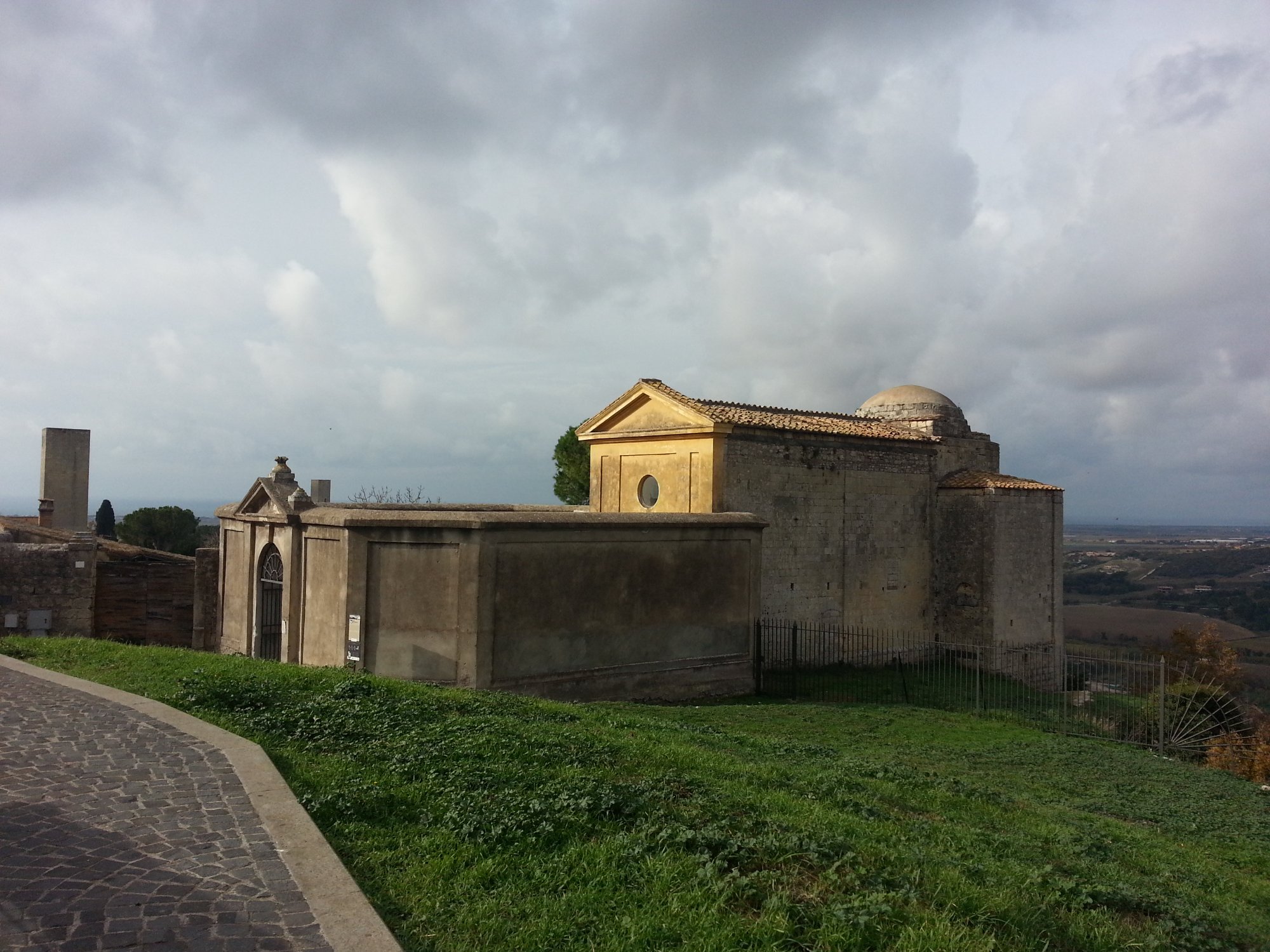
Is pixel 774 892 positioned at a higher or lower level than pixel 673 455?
lower

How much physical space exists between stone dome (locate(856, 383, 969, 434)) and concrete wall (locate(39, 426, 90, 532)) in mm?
22174

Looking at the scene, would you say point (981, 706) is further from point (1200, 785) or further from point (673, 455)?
point (673, 455)

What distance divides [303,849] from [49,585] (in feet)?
53.8

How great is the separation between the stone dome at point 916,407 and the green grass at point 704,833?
45.3 ft

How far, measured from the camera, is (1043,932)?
473cm

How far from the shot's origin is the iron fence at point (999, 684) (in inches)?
602

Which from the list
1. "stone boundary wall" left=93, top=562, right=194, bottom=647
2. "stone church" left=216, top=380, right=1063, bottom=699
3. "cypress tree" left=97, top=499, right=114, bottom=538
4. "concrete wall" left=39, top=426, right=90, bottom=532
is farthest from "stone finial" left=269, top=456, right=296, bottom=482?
"cypress tree" left=97, top=499, right=114, bottom=538

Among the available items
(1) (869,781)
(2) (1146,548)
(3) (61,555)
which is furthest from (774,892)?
(2) (1146,548)

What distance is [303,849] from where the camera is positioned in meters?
5.18

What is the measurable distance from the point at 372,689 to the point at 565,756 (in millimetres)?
3244

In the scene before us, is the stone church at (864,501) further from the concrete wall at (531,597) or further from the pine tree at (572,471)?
the pine tree at (572,471)

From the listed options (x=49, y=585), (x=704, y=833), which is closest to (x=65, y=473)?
(x=49, y=585)

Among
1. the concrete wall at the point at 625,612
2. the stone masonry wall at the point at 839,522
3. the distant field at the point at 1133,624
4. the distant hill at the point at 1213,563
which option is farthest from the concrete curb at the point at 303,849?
the distant hill at the point at 1213,563

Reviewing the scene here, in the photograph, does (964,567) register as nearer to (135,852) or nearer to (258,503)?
(258,503)
